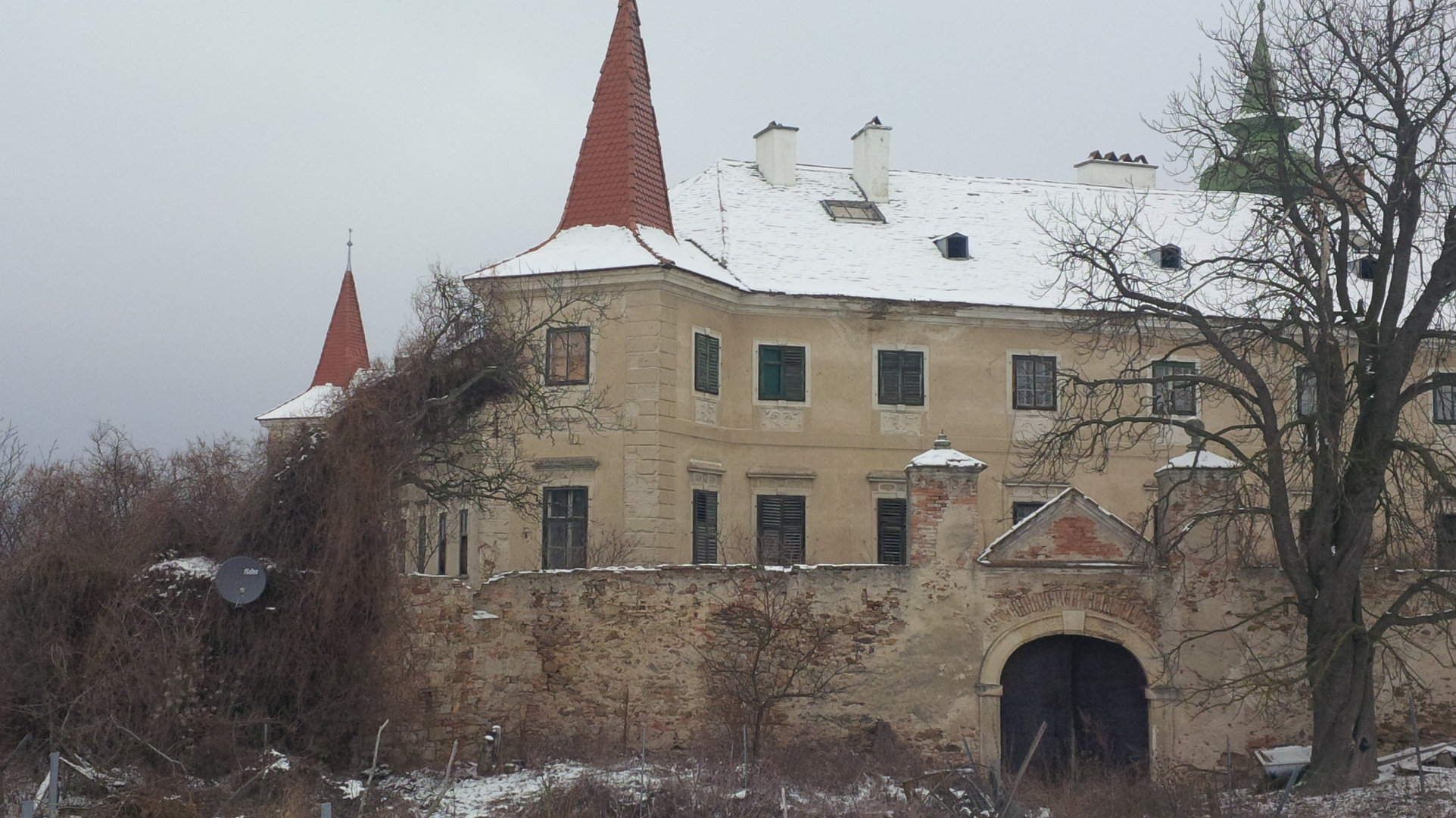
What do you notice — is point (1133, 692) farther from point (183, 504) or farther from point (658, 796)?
point (183, 504)

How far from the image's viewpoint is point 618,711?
1925cm

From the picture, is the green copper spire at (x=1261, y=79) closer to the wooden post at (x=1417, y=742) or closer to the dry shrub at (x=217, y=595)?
the wooden post at (x=1417, y=742)

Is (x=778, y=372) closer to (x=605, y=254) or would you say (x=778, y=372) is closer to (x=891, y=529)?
(x=891, y=529)

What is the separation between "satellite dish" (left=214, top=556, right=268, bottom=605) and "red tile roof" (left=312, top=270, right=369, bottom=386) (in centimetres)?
2017

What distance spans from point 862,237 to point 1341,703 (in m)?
13.6

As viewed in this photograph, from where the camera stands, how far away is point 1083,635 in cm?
1966

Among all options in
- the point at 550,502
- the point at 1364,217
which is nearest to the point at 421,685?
the point at 550,502

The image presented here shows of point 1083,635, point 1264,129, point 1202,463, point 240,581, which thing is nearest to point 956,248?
point 1202,463

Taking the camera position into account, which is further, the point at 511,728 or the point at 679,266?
the point at 679,266

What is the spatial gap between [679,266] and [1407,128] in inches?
443

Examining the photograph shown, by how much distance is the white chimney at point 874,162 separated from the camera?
31.1 m

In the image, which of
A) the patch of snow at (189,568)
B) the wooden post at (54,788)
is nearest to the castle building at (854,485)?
the patch of snow at (189,568)

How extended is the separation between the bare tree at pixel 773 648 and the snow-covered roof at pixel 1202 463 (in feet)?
14.6

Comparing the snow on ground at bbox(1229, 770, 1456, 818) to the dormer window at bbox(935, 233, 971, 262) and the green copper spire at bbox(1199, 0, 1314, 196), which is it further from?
the dormer window at bbox(935, 233, 971, 262)
